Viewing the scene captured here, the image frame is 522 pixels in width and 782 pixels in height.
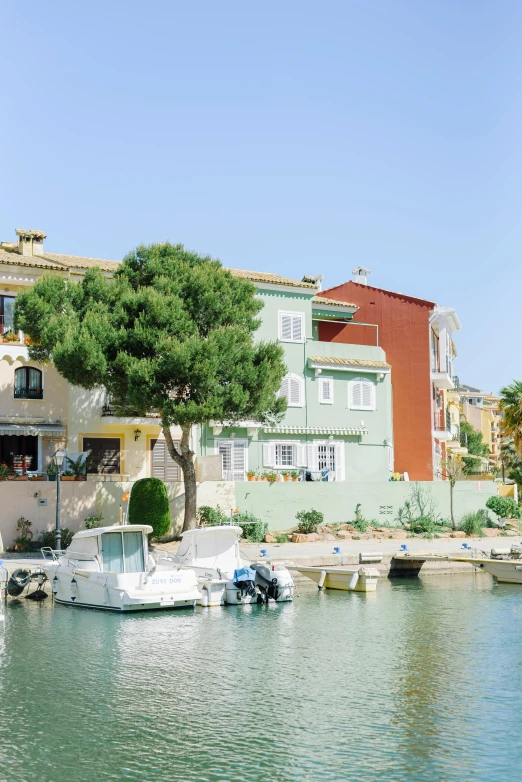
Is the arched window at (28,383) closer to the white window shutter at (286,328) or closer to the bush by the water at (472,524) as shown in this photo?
the white window shutter at (286,328)

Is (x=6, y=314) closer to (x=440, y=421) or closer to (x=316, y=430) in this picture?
(x=316, y=430)

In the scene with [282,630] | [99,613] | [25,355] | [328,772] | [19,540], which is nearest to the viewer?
[328,772]

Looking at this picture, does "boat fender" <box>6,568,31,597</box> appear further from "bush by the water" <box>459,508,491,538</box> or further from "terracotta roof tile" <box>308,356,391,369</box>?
Result: "bush by the water" <box>459,508,491,538</box>

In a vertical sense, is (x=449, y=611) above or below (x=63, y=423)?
below

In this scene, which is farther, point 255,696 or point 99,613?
point 99,613

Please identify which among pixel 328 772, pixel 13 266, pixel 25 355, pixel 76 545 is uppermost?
pixel 13 266

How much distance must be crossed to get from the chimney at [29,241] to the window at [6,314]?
4.65m

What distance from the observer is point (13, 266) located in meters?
40.3

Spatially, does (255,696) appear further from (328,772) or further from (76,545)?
(76,545)

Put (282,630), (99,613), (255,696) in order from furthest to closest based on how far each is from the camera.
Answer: (99,613) → (282,630) → (255,696)

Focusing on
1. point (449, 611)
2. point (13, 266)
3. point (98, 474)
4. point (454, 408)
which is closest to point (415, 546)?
point (449, 611)

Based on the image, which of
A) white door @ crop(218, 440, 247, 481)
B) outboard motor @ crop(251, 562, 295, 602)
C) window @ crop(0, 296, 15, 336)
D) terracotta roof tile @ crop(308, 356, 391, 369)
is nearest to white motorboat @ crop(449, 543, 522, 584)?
outboard motor @ crop(251, 562, 295, 602)

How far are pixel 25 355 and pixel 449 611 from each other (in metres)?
21.2

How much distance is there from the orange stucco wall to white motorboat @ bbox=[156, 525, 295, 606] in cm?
2183
